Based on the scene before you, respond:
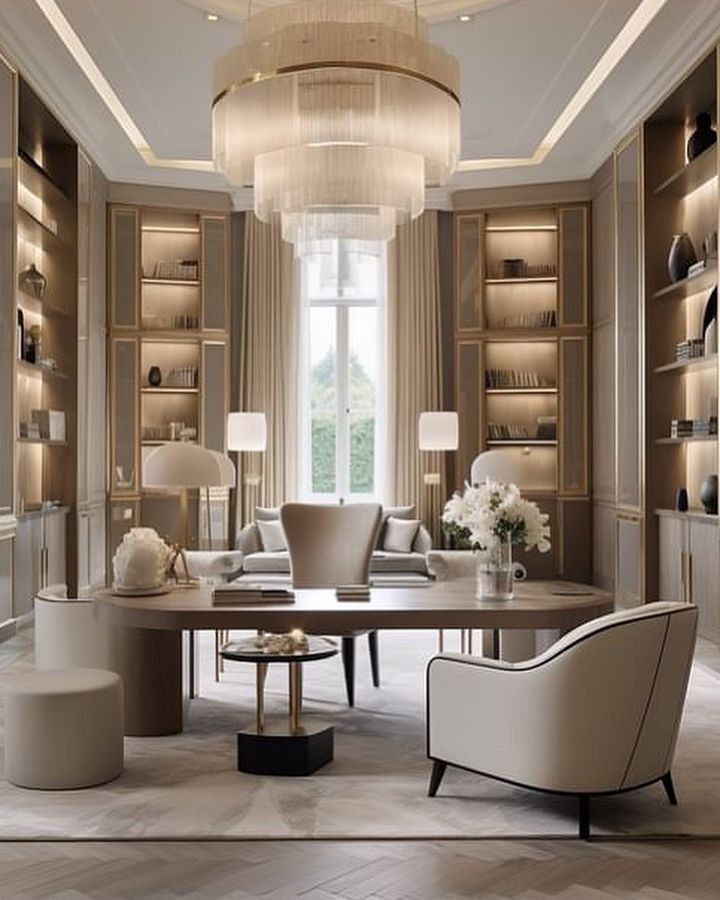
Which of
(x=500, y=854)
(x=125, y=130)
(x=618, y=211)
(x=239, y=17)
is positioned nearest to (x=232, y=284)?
(x=125, y=130)

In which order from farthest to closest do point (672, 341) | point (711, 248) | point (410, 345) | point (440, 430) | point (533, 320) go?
point (410, 345) < point (533, 320) < point (440, 430) < point (672, 341) < point (711, 248)

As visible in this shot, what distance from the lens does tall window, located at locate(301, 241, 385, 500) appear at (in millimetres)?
11727

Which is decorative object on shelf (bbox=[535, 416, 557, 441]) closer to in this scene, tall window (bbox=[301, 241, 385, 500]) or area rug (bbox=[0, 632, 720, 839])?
tall window (bbox=[301, 241, 385, 500])

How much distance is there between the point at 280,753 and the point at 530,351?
750 cm

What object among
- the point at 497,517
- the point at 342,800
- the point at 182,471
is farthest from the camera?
the point at 182,471

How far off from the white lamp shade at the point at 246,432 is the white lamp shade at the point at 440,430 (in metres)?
1.41

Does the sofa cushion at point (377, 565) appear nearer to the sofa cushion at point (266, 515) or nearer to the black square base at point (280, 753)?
the sofa cushion at point (266, 515)

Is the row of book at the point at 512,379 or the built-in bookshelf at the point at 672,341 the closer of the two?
the built-in bookshelf at the point at 672,341

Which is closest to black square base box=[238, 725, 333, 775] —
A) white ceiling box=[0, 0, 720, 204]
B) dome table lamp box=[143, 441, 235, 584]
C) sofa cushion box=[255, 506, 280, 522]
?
dome table lamp box=[143, 441, 235, 584]

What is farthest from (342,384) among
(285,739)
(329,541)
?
(285,739)

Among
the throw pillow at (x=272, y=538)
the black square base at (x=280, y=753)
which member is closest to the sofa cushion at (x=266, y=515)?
the throw pillow at (x=272, y=538)

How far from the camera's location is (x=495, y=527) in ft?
16.0

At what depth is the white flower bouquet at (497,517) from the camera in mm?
4871

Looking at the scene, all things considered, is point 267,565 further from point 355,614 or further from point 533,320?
point 355,614
